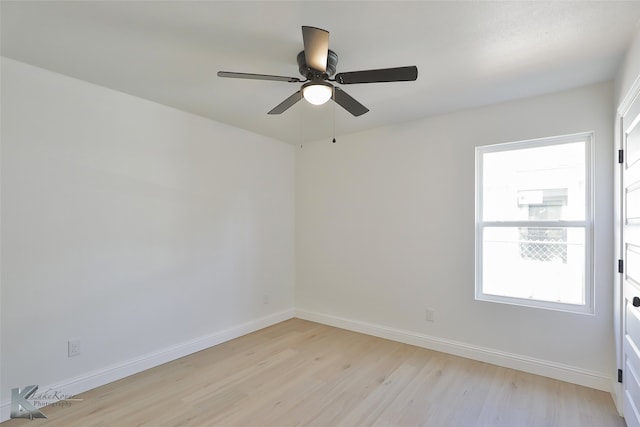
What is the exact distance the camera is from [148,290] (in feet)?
9.65

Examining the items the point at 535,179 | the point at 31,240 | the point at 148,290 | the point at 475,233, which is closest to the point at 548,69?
the point at 535,179

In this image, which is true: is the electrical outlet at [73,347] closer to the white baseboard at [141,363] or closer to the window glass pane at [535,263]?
the white baseboard at [141,363]

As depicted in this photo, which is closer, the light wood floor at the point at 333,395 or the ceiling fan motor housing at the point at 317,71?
the ceiling fan motor housing at the point at 317,71

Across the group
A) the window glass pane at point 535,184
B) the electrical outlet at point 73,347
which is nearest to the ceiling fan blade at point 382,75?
the window glass pane at point 535,184

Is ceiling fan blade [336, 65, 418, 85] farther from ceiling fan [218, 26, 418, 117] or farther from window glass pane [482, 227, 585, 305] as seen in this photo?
window glass pane [482, 227, 585, 305]

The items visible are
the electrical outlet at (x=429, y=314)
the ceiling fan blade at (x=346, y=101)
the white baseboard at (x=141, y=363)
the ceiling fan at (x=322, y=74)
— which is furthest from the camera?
the electrical outlet at (x=429, y=314)

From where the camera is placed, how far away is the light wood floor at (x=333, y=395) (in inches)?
84.8

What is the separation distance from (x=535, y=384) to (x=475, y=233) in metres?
1.37

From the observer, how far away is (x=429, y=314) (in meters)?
3.37

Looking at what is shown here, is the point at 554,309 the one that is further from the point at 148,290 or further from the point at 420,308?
the point at 148,290

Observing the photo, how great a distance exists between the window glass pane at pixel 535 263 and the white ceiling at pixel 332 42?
1.30 m

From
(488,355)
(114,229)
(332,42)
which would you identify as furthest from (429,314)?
(114,229)

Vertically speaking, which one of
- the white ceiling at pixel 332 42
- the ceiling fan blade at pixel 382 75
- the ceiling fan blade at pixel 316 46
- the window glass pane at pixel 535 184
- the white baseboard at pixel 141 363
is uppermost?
the white ceiling at pixel 332 42

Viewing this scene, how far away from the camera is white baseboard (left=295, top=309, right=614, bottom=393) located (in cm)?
257
